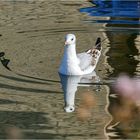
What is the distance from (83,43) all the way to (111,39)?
500mm

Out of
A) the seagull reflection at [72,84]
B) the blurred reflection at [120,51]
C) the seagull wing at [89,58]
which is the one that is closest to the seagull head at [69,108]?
the seagull reflection at [72,84]

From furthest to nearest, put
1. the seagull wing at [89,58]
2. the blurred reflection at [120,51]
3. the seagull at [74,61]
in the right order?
the seagull wing at [89,58] < the seagull at [74,61] < the blurred reflection at [120,51]

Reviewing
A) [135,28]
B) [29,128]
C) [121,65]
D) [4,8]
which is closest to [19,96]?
[29,128]

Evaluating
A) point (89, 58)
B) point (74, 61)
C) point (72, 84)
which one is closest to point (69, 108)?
point (72, 84)

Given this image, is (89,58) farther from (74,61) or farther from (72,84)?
(72,84)

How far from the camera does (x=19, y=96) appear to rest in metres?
8.09

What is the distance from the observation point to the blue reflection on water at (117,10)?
42.4 ft

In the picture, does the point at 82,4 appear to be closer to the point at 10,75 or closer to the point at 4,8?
the point at 4,8

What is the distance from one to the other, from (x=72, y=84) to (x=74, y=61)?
72 centimetres

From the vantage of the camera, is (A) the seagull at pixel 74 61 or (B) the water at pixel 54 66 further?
(A) the seagull at pixel 74 61

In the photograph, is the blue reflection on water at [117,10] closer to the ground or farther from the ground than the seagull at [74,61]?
closer to the ground

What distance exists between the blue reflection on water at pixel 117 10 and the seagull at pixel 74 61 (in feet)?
10.2

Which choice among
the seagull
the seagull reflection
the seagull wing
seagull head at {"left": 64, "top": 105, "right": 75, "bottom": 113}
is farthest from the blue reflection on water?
seagull head at {"left": 64, "top": 105, "right": 75, "bottom": 113}

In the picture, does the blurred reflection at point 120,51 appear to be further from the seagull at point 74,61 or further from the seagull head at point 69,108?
the seagull head at point 69,108
